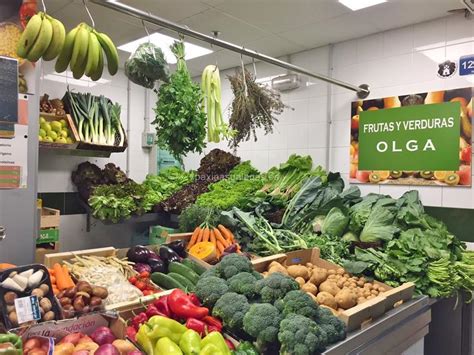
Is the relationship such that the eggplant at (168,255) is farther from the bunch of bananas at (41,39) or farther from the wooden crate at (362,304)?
the bunch of bananas at (41,39)

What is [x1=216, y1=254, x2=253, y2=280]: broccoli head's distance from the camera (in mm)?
2264

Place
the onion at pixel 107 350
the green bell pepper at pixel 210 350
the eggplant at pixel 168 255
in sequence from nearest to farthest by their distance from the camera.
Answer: the onion at pixel 107 350 < the green bell pepper at pixel 210 350 < the eggplant at pixel 168 255

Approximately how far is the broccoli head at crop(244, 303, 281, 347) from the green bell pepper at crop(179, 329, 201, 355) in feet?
0.82

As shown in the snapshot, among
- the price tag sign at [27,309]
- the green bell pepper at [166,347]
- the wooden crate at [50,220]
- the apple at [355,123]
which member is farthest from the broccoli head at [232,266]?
the apple at [355,123]

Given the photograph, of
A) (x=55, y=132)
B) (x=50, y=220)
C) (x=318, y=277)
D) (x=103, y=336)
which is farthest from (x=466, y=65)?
(x=50, y=220)

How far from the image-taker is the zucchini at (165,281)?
240cm

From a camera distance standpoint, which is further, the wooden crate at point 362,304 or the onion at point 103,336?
the wooden crate at point 362,304

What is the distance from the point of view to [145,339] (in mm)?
1691

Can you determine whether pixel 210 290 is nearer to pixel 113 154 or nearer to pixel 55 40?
pixel 55 40

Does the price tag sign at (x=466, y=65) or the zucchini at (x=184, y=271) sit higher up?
the price tag sign at (x=466, y=65)

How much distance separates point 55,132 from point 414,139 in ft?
12.8

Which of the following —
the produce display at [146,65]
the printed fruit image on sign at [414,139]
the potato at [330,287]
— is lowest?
the potato at [330,287]

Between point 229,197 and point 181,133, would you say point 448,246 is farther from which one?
point 181,133

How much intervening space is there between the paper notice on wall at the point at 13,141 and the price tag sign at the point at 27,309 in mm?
1010
